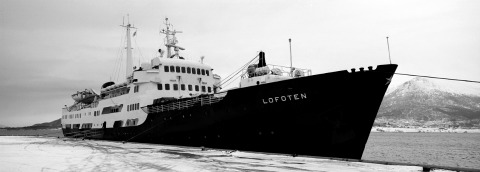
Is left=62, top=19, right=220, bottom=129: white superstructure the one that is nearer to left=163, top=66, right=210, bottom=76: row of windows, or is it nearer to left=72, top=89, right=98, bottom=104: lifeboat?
left=163, top=66, right=210, bottom=76: row of windows

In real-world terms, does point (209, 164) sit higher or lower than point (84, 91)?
lower

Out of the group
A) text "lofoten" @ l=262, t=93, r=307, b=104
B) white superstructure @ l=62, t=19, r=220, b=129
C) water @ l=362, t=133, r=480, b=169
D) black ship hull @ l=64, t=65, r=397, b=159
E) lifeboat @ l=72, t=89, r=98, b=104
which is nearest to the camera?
black ship hull @ l=64, t=65, r=397, b=159

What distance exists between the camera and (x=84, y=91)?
36062 mm

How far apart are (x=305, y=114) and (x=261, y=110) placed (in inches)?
88.0

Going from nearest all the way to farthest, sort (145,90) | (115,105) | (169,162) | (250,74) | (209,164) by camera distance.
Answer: (209,164) < (169,162) < (250,74) < (145,90) < (115,105)

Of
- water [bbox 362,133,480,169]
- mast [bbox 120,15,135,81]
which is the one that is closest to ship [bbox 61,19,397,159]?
mast [bbox 120,15,135,81]

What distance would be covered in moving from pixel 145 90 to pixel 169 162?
1398 centimetres

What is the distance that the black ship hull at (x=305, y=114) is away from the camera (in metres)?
13.8

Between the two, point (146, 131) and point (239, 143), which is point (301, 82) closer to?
point (239, 143)

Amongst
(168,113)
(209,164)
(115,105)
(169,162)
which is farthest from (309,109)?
(115,105)

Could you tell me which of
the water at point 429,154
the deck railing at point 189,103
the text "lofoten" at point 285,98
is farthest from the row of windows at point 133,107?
the water at point 429,154

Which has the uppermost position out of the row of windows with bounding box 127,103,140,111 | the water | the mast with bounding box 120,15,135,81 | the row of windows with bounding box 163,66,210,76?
the mast with bounding box 120,15,135,81

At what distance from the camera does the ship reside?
45.4 feet

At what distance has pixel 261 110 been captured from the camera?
15531 millimetres
